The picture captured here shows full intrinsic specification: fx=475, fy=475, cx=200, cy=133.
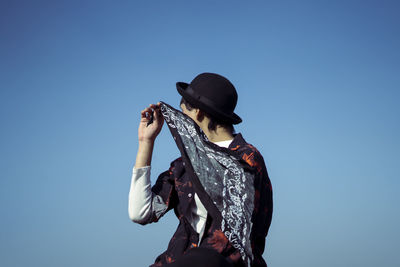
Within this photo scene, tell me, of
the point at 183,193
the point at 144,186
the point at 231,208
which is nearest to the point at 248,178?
the point at 231,208

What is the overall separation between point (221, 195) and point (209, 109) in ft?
1.93

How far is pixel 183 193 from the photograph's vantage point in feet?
10.2

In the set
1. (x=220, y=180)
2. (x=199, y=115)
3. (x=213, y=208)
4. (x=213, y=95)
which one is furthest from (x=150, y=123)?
(x=213, y=208)

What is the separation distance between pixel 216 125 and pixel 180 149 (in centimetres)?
37

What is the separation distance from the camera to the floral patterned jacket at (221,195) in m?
2.85

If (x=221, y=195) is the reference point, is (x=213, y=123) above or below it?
above

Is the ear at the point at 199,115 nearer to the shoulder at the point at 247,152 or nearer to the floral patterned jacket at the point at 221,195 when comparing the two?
the floral patterned jacket at the point at 221,195

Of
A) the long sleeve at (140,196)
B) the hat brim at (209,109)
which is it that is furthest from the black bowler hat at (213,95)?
the long sleeve at (140,196)

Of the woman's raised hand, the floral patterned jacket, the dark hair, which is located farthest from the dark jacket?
the woman's raised hand

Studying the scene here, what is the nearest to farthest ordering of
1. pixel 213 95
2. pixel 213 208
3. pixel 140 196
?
pixel 213 208, pixel 140 196, pixel 213 95

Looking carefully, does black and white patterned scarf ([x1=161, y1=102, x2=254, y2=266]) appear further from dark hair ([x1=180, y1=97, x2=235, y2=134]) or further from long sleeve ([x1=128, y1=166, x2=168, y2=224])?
long sleeve ([x1=128, y1=166, x2=168, y2=224])

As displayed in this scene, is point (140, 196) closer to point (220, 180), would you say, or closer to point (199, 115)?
point (220, 180)

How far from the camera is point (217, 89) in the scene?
3193mm

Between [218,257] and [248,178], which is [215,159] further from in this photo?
[218,257]
